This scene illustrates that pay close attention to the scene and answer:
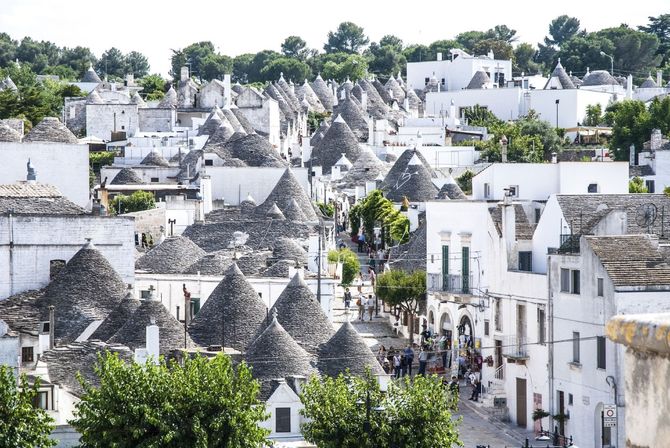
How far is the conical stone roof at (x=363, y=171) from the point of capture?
99.7 meters

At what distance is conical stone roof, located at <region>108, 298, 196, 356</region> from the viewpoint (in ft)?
153

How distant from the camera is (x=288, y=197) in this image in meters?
81.1

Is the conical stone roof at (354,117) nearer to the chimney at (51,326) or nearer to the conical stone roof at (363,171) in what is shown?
the conical stone roof at (363,171)

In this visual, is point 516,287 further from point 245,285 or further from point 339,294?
point 339,294

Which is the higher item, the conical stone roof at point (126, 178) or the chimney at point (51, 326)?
the conical stone roof at point (126, 178)

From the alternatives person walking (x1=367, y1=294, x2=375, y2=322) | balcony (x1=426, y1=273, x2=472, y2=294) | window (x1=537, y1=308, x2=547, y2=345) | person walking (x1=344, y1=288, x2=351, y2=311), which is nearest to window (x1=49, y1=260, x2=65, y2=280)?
person walking (x1=344, y1=288, x2=351, y2=311)

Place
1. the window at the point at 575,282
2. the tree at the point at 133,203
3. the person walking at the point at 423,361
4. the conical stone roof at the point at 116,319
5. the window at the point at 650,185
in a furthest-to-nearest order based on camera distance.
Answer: the tree at the point at 133,203, the window at the point at 650,185, the conical stone roof at the point at 116,319, the person walking at the point at 423,361, the window at the point at 575,282

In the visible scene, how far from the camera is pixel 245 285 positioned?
171ft

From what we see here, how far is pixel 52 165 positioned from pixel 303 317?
87.6ft

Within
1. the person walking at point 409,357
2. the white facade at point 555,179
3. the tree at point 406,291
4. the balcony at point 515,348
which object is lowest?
the person walking at point 409,357

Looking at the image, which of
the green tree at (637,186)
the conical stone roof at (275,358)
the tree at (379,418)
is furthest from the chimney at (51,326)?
the green tree at (637,186)

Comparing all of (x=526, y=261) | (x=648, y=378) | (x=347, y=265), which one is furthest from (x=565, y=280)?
(x=648, y=378)

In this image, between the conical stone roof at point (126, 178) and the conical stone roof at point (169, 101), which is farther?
the conical stone roof at point (169, 101)

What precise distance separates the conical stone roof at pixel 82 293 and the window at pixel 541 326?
45.6 ft
